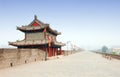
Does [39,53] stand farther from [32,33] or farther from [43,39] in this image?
[32,33]

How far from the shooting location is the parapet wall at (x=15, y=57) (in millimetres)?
16875

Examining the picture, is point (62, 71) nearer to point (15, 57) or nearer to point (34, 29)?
point (15, 57)

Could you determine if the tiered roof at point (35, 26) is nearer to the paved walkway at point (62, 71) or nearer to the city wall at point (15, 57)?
the city wall at point (15, 57)

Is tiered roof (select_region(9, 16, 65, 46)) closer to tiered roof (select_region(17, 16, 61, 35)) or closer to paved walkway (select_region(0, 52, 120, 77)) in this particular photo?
tiered roof (select_region(17, 16, 61, 35))

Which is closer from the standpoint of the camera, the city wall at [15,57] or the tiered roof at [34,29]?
the city wall at [15,57]

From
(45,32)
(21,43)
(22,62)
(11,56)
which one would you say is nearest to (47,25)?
(45,32)

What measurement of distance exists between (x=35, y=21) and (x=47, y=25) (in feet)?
17.1

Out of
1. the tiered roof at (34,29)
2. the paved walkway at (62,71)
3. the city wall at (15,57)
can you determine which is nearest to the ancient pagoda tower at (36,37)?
the tiered roof at (34,29)

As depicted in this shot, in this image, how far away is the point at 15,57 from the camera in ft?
63.5

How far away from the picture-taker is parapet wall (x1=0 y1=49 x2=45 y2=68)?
1688 cm

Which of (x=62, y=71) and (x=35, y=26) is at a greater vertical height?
(x=35, y=26)

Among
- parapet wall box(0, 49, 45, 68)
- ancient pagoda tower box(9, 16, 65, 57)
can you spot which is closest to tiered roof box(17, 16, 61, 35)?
ancient pagoda tower box(9, 16, 65, 57)

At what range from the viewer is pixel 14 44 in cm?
3525

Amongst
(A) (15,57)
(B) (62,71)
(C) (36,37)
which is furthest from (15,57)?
(C) (36,37)
